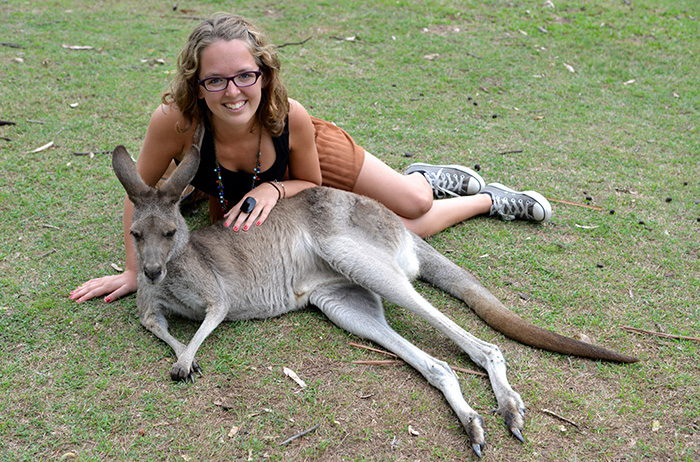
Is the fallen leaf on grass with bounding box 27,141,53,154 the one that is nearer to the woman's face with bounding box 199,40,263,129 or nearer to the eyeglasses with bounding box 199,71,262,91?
the woman's face with bounding box 199,40,263,129

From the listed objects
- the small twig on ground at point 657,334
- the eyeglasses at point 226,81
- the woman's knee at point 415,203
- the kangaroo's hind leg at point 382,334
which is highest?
the eyeglasses at point 226,81

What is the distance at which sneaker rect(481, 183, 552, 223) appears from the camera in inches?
152

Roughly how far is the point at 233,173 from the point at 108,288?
2.93 ft

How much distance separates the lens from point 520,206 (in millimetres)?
3887

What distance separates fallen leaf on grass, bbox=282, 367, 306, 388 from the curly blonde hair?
4.06 ft

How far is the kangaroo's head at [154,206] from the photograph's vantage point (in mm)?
2611

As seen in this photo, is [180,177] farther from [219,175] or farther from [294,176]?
[294,176]

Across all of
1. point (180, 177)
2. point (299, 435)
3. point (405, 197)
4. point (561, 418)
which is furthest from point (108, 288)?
point (561, 418)

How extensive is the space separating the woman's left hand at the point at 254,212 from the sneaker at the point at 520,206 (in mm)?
1601

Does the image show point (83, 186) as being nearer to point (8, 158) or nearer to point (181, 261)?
point (8, 158)

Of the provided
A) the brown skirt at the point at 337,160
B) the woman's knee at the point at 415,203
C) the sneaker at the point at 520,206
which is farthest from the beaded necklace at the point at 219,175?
the sneaker at the point at 520,206

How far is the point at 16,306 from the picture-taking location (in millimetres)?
2957

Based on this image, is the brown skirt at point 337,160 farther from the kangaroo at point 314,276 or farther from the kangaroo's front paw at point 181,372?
the kangaroo's front paw at point 181,372

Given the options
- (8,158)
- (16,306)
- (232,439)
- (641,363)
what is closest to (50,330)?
(16,306)
